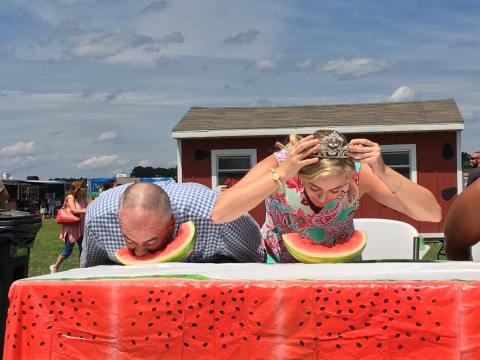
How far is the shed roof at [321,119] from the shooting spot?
15461 mm

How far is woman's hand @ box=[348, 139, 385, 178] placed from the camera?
2084mm

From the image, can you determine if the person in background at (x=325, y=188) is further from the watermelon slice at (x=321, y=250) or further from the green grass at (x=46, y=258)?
the green grass at (x=46, y=258)

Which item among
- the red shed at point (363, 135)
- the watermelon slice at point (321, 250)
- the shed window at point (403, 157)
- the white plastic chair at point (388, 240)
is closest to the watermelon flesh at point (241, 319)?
the watermelon slice at point (321, 250)

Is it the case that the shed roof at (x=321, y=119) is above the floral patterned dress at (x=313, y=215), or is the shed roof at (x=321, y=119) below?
above

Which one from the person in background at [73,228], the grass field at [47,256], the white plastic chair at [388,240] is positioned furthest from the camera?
the grass field at [47,256]

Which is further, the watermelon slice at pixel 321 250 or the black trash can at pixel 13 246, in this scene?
the black trash can at pixel 13 246

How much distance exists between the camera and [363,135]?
15.9 meters

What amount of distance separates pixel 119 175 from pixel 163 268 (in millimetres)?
32673

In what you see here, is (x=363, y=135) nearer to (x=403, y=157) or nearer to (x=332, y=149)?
(x=403, y=157)

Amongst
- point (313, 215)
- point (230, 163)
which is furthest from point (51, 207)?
point (313, 215)

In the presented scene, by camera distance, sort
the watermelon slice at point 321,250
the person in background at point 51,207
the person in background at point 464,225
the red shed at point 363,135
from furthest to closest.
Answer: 1. the person in background at point 51,207
2. the red shed at point 363,135
3. the watermelon slice at point 321,250
4. the person in background at point 464,225

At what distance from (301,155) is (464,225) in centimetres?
58

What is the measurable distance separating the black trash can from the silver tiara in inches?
80.3

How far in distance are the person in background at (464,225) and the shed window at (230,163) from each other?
13789 millimetres
